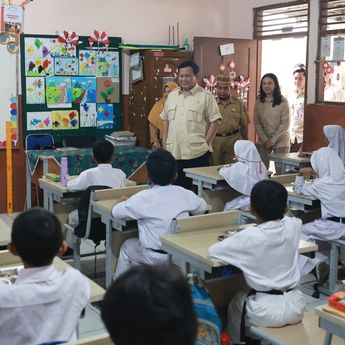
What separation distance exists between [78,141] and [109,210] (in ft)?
11.0

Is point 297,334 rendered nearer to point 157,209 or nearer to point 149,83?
point 157,209

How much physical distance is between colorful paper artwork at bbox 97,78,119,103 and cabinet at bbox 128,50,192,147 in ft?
0.69

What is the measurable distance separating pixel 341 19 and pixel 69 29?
322 centimetres

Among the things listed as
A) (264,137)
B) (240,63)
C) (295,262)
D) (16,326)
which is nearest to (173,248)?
(295,262)

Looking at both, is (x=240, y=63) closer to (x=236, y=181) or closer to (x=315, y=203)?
(x=236, y=181)

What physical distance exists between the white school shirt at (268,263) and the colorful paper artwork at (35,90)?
14.9 ft

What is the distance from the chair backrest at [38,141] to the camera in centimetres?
669

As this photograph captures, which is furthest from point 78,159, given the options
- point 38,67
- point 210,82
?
point 210,82

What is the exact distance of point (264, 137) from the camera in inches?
264

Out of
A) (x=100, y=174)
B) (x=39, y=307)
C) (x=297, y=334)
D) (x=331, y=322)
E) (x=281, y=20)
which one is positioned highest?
(x=281, y=20)

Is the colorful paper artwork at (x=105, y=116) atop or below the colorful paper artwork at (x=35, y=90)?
below

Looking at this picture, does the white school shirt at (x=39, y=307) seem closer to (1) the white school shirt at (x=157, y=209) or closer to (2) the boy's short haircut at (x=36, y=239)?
(2) the boy's short haircut at (x=36, y=239)

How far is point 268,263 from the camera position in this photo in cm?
270

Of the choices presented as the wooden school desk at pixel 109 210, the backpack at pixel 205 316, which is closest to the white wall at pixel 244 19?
the wooden school desk at pixel 109 210
